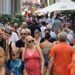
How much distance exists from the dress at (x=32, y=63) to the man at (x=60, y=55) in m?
0.52

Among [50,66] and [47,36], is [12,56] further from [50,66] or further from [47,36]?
[47,36]

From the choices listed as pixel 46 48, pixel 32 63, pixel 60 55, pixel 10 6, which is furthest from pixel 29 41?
pixel 10 6

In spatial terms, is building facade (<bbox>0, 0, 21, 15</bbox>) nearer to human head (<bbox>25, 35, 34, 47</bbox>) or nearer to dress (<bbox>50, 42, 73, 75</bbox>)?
dress (<bbox>50, 42, 73, 75</bbox>)

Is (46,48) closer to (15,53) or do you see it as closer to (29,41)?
(29,41)

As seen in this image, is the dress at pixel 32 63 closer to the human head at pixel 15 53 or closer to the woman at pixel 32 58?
the woman at pixel 32 58

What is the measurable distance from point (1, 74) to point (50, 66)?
457 centimetres

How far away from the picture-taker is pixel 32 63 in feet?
33.6

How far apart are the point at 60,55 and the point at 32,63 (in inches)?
30.5

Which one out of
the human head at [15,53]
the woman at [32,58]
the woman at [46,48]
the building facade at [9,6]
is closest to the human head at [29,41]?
the woman at [32,58]

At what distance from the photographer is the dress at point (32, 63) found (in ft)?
33.5

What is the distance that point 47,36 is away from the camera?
12414 millimetres

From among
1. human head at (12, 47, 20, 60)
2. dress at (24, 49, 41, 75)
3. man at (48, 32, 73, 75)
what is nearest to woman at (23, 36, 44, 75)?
dress at (24, 49, 41, 75)

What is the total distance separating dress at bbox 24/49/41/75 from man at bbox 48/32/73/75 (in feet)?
1.71

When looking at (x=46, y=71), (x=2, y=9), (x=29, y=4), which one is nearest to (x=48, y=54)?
(x=46, y=71)
